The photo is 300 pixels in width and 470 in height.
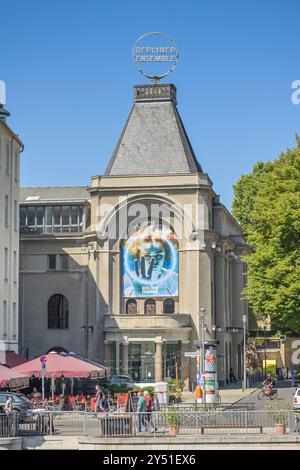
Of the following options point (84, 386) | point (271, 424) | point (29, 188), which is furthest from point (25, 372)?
point (29, 188)

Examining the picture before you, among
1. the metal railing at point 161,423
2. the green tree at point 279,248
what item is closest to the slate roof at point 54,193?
the green tree at point 279,248

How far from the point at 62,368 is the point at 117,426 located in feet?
43.0

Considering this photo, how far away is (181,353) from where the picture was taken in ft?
261

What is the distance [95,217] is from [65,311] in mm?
8155

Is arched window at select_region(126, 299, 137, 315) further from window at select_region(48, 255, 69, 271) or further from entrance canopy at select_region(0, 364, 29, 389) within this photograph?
entrance canopy at select_region(0, 364, 29, 389)

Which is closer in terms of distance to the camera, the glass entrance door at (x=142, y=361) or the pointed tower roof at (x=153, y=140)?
the glass entrance door at (x=142, y=361)

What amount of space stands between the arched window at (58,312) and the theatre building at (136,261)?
0.08 metres

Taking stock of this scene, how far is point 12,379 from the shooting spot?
4875cm

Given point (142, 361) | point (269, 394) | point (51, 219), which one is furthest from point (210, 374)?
point (51, 219)

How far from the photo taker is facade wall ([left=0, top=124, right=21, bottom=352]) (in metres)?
68.3

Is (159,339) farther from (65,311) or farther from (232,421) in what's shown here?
(232,421)

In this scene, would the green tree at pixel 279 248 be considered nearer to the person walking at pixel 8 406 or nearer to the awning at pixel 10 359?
the awning at pixel 10 359

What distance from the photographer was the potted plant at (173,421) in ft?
127

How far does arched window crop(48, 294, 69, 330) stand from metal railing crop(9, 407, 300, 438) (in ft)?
145
